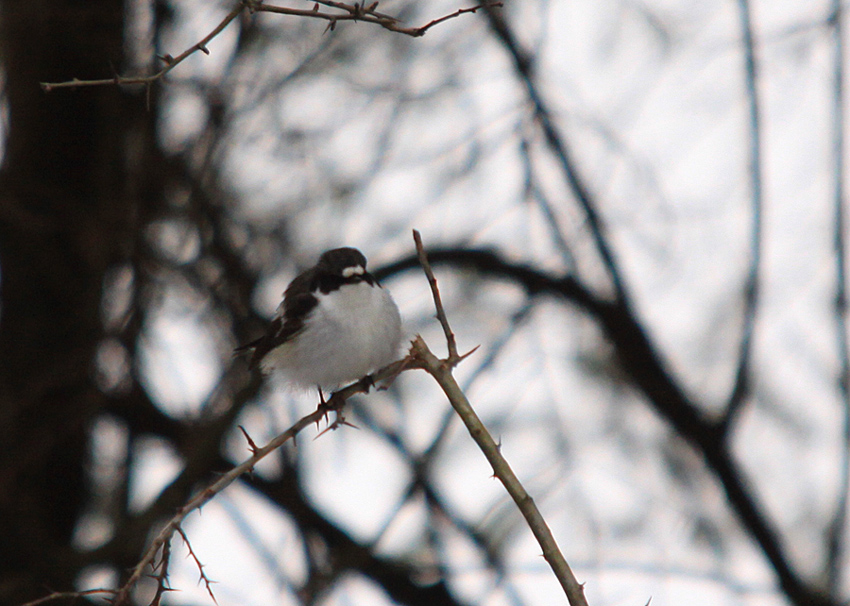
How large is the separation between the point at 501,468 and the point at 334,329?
205 centimetres

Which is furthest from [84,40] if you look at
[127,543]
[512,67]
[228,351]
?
[127,543]

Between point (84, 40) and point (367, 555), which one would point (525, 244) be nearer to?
point (367, 555)

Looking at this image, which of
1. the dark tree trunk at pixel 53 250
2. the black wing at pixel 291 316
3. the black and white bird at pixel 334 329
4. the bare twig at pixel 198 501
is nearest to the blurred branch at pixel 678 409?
the black wing at pixel 291 316

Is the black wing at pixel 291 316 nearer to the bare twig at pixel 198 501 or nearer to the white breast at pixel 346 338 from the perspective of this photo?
the white breast at pixel 346 338

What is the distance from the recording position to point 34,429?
7328mm

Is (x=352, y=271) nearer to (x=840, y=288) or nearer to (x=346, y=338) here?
(x=346, y=338)

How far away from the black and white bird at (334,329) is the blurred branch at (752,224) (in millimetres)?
3213

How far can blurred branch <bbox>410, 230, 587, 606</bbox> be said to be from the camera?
2.25 meters

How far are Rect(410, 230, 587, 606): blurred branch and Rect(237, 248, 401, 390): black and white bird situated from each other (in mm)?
1711

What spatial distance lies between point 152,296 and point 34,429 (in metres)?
1.54

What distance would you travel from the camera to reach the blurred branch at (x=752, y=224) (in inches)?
252

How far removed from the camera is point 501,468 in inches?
93.0

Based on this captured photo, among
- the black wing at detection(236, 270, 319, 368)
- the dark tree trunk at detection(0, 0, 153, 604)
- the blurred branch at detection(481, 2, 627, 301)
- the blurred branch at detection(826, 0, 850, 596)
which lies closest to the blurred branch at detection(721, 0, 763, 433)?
the blurred branch at detection(826, 0, 850, 596)

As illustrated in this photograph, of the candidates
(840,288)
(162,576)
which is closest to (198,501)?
(162,576)
